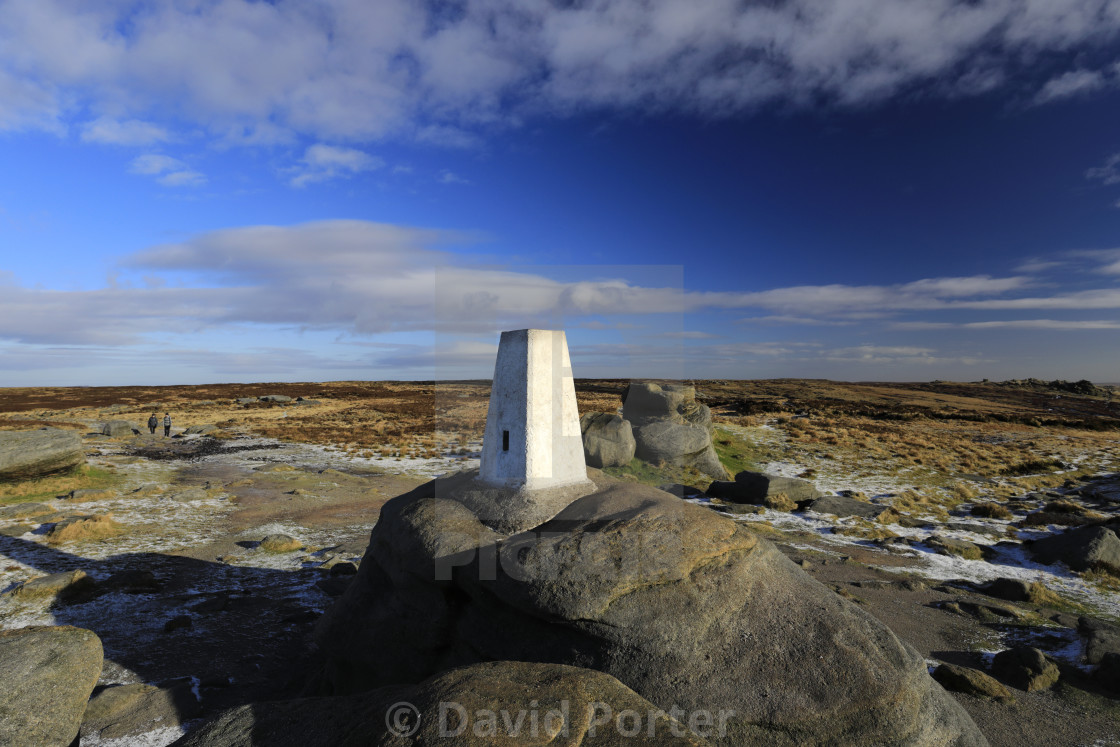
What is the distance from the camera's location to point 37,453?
21156 mm

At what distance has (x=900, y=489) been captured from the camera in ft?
75.3

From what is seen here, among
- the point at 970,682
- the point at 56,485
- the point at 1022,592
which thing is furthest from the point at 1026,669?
the point at 56,485

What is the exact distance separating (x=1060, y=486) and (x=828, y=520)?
13325 millimetres

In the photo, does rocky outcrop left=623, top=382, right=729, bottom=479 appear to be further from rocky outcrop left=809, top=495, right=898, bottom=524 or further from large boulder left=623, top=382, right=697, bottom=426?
rocky outcrop left=809, top=495, right=898, bottom=524

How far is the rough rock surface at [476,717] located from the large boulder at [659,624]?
1.74 m

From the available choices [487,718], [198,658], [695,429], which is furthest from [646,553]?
[695,429]

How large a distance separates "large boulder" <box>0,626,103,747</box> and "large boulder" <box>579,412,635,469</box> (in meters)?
18.2

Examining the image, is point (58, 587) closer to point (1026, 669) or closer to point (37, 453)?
point (37, 453)

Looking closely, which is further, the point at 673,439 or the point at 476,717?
the point at 673,439

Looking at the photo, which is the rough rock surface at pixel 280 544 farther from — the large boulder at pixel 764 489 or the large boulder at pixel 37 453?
the large boulder at pixel 764 489

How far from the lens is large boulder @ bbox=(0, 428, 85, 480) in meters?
20.6

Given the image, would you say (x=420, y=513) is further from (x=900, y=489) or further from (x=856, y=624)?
(x=900, y=489)

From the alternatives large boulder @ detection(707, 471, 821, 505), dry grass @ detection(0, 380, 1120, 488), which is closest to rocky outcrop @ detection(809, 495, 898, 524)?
large boulder @ detection(707, 471, 821, 505)

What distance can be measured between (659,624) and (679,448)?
65.8 ft
